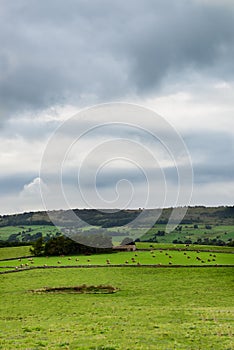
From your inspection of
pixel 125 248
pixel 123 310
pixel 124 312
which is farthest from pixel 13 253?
pixel 124 312

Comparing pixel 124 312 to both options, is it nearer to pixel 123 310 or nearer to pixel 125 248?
pixel 123 310

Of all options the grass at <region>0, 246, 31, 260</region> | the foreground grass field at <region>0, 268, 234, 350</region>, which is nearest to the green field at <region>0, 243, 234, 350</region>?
the foreground grass field at <region>0, 268, 234, 350</region>

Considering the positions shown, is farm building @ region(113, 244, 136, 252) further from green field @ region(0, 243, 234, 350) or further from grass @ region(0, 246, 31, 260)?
green field @ region(0, 243, 234, 350)

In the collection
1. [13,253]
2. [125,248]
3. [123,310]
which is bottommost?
[123,310]

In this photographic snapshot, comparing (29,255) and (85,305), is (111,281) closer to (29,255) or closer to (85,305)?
(85,305)

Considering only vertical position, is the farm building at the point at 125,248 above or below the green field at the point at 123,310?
above

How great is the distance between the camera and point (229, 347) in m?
19.0

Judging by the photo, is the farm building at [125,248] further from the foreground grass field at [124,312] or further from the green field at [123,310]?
the foreground grass field at [124,312]

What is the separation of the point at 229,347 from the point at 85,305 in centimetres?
2010

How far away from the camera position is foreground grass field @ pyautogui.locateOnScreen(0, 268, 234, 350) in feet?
69.1

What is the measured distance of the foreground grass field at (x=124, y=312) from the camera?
21.0 m

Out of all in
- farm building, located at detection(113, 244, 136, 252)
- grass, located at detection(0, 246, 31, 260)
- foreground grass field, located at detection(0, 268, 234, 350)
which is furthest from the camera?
farm building, located at detection(113, 244, 136, 252)

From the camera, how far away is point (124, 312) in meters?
32.1

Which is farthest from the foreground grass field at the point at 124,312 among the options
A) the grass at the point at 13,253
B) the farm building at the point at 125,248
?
the grass at the point at 13,253
